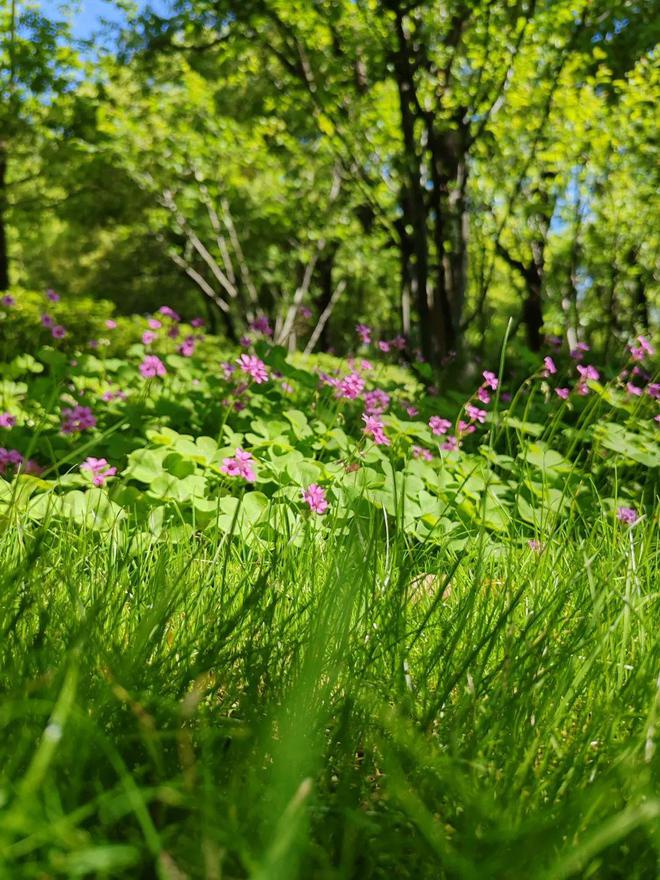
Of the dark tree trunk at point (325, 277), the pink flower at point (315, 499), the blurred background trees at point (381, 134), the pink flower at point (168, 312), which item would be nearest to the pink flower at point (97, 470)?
the pink flower at point (315, 499)

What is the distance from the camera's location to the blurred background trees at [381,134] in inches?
241

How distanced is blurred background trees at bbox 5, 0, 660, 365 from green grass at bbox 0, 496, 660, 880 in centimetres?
437

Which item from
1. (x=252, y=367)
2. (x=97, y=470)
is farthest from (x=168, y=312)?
(x=97, y=470)

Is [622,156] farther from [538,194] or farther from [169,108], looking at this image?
[169,108]

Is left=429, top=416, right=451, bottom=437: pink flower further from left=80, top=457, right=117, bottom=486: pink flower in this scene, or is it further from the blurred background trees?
the blurred background trees

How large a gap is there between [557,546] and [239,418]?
1895 millimetres

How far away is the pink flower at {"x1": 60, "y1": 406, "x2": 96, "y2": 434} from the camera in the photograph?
3.04m

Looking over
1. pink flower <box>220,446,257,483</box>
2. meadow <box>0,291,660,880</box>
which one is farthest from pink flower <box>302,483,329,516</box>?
pink flower <box>220,446,257,483</box>

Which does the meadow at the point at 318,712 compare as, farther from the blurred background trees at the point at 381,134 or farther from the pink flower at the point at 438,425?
the blurred background trees at the point at 381,134

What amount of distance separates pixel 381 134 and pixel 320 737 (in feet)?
26.9

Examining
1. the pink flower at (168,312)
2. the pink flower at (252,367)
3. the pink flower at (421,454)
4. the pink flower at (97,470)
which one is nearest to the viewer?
the pink flower at (97,470)

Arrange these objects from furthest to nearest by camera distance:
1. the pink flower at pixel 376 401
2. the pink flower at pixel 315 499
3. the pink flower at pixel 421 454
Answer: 1. the pink flower at pixel 376 401
2. the pink flower at pixel 421 454
3. the pink flower at pixel 315 499

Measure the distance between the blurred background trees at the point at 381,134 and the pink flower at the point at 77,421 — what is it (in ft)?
11.2

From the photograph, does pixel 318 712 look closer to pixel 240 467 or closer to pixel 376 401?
pixel 240 467
